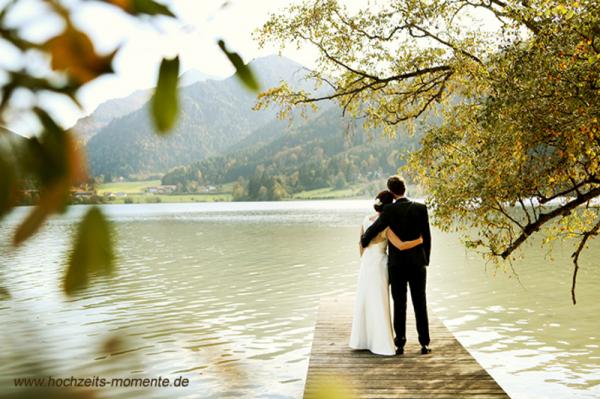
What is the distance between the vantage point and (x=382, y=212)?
8.88 m

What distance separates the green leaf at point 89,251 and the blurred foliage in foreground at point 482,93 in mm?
7750

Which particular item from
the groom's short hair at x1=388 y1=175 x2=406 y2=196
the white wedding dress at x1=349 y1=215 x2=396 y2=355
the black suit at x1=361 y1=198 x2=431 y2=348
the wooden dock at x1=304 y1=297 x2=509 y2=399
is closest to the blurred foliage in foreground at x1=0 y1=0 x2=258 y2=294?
the wooden dock at x1=304 y1=297 x2=509 y2=399

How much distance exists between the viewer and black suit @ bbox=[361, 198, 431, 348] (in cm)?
859

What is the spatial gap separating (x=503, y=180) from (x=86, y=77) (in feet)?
35.3

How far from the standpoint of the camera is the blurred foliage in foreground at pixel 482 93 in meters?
8.26

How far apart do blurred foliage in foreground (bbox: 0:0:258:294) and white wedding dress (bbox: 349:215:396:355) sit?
29.0 feet

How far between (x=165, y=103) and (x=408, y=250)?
8392 millimetres

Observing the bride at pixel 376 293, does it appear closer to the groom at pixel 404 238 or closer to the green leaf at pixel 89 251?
the groom at pixel 404 238

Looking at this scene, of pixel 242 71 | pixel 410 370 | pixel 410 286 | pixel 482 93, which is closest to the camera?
pixel 242 71

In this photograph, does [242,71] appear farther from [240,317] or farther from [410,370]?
[240,317]

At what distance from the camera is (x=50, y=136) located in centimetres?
46

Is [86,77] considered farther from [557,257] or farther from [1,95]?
[557,257]

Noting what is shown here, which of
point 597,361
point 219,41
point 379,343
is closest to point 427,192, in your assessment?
point 379,343

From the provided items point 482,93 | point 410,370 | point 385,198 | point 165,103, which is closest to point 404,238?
point 385,198
